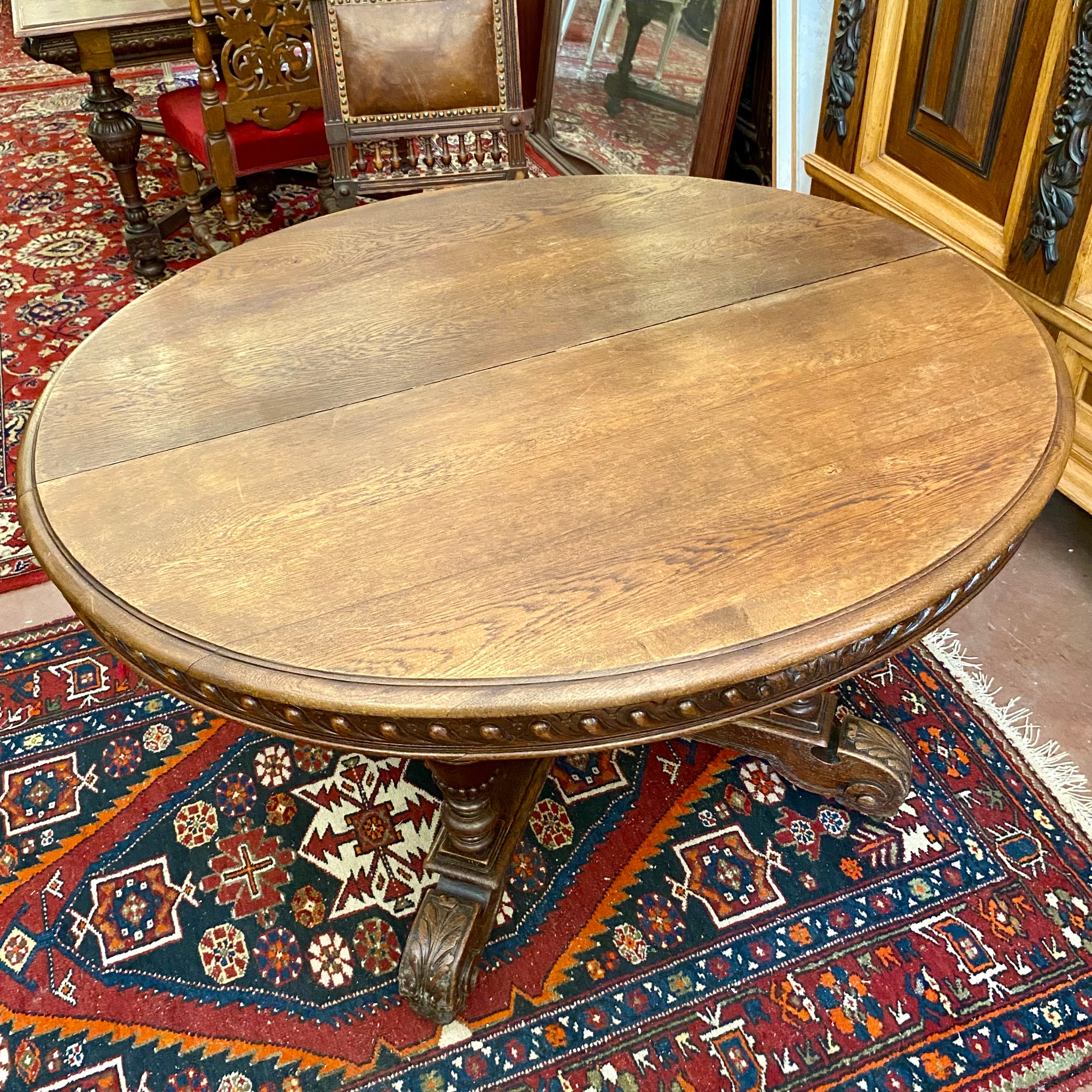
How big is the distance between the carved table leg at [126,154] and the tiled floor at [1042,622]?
1385 millimetres

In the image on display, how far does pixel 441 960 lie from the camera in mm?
1292

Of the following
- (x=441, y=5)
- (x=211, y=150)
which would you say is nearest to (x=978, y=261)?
(x=441, y=5)

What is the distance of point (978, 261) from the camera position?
6.47ft

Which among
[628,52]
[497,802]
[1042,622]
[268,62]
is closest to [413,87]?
[268,62]

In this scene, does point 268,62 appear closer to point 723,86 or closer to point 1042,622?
point 723,86

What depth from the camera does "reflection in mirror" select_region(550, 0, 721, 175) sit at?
2684 millimetres

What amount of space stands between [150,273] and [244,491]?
2.30 metres

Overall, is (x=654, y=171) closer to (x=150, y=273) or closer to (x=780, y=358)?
(x=150, y=273)

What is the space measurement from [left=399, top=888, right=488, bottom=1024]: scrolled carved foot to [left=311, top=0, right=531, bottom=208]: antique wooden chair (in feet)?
4.62

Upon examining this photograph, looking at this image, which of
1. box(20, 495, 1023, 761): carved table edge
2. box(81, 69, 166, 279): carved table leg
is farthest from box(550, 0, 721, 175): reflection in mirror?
box(20, 495, 1023, 761): carved table edge

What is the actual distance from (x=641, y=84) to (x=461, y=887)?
2.49 m

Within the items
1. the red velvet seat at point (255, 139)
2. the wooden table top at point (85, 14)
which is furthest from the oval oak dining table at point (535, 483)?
the wooden table top at point (85, 14)

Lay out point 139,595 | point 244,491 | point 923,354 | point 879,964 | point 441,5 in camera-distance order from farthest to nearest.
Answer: point 441,5 < point 879,964 < point 923,354 < point 244,491 < point 139,595

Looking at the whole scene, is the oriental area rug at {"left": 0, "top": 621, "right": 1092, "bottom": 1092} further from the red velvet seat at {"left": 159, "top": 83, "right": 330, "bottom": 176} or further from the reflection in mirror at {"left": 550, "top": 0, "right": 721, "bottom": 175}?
the reflection in mirror at {"left": 550, "top": 0, "right": 721, "bottom": 175}
